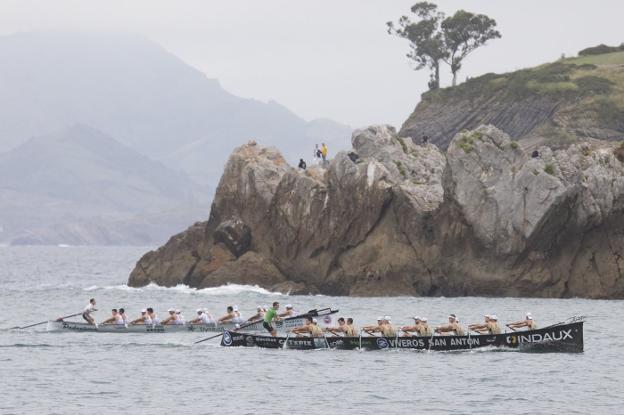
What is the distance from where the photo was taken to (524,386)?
53.7 metres

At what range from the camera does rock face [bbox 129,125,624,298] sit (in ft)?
292

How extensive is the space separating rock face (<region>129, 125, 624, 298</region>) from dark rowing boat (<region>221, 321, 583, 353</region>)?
26.6 metres

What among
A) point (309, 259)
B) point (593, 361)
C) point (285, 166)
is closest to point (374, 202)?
point (309, 259)

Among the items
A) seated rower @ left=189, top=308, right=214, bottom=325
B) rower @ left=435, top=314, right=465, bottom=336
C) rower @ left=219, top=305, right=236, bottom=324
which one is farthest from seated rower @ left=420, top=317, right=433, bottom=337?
seated rower @ left=189, top=308, right=214, bottom=325

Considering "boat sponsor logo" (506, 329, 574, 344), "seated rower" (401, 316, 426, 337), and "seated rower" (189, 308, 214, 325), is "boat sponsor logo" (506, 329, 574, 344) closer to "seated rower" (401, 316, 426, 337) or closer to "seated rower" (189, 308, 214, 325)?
"seated rower" (401, 316, 426, 337)

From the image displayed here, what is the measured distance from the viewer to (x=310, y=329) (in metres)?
67.1

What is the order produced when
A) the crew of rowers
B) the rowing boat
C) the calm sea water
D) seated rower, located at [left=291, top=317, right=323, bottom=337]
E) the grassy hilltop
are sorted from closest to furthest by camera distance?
the calm sea water, the crew of rowers, seated rower, located at [left=291, top=317, right=323, bottom=337], the rowing boat, the grassy hilltop

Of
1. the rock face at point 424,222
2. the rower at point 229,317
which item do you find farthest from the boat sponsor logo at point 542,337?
the rock face at point 424,222

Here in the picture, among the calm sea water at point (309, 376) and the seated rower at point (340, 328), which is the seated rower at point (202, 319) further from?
the seated rower at point (340, 328)

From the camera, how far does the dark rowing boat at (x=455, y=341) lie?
61688 millimetres

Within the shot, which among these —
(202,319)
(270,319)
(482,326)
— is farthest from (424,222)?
(482,326)

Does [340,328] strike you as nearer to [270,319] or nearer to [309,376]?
[270,319]

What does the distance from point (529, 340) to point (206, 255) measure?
48.8 metres

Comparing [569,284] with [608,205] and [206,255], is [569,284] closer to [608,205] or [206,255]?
[608,205]
